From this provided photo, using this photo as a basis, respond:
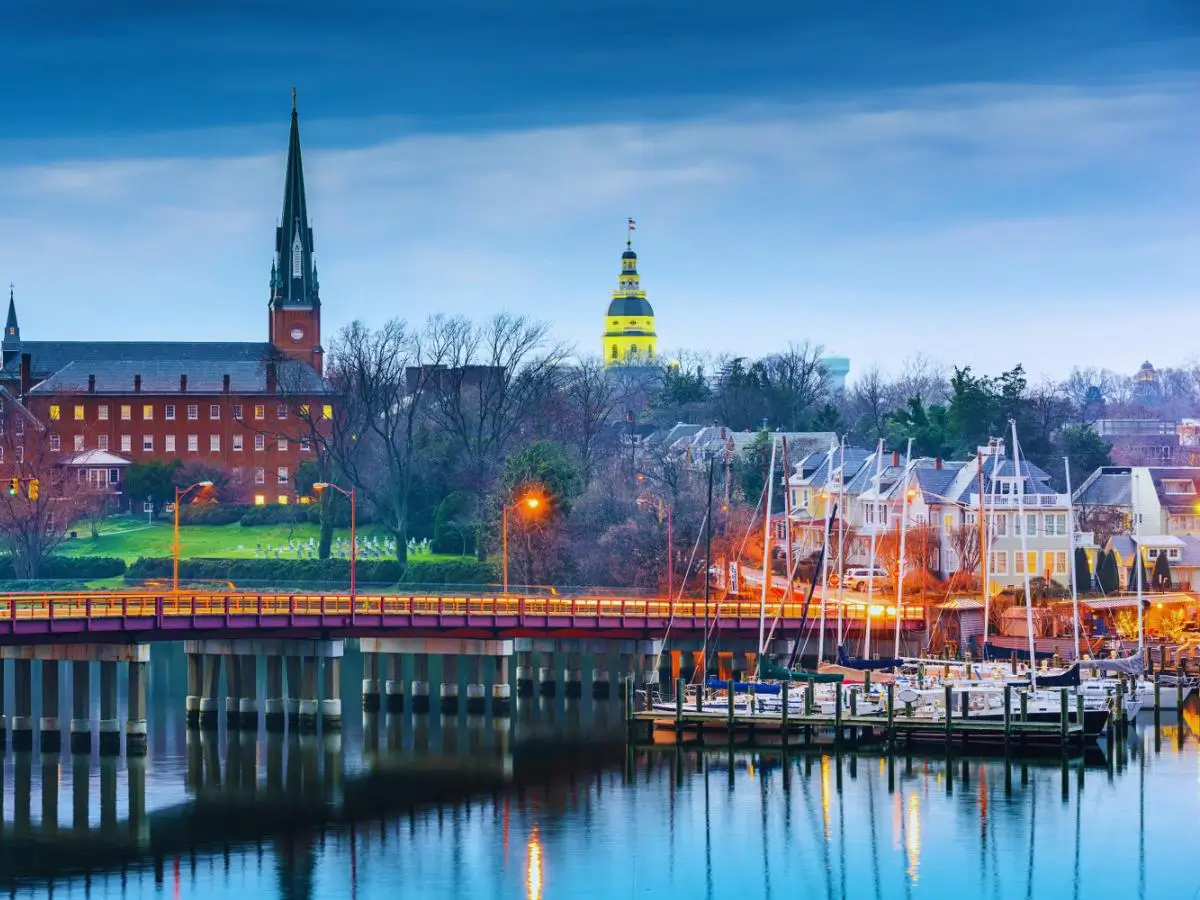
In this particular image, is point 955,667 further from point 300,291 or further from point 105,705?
point 300,291

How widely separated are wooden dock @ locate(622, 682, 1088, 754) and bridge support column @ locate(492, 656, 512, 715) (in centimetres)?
962

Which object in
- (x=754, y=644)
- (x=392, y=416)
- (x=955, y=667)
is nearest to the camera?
(x=955, y=667)

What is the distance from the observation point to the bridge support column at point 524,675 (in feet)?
349

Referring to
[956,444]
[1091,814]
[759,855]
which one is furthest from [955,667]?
[956,444]

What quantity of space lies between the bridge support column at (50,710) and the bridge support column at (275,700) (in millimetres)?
8746

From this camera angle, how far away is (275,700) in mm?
91000

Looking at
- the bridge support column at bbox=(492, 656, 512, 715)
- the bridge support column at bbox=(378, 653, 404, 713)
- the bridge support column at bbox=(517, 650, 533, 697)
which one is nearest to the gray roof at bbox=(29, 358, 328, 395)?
the bridge support column at bbox=(517, 650, 533, 697)

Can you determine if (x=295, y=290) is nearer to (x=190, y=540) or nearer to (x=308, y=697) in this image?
(x=190, y=540)

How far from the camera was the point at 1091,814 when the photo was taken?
2876 inches

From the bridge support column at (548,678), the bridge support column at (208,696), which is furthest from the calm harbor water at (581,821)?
the bridge support column at (548,678)

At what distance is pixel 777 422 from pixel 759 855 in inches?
5042

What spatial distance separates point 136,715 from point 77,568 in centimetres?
7656

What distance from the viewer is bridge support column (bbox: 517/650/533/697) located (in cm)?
10625

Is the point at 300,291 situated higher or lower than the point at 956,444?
higher
